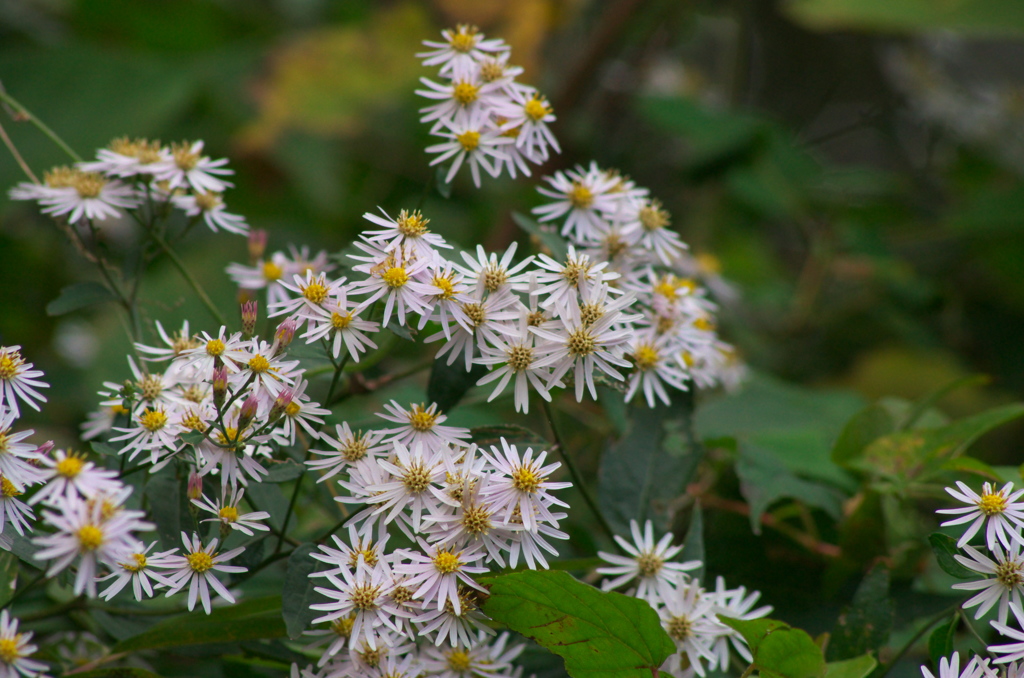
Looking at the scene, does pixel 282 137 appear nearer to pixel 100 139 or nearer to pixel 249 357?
pixel 100 139

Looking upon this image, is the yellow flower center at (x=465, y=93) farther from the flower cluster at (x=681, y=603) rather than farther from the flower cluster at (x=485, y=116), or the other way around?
the flower cluster at (x=681, y=603)

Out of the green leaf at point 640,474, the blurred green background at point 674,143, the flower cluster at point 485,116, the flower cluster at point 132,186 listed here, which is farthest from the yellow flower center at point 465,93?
the blurred green background at point 674,143

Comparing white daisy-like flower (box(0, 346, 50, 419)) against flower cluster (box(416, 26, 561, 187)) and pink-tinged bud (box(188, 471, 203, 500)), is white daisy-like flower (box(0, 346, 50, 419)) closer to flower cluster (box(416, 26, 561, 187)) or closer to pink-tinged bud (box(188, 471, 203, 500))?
pink-tinged bud (box(188, 471, 203, 500))

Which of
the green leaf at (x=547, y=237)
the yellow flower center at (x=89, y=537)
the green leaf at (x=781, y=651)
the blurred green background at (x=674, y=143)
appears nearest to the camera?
the yellow flower center at (x=89, y=537)

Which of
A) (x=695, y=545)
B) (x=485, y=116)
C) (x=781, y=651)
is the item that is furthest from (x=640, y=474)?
(x=485, y=116)

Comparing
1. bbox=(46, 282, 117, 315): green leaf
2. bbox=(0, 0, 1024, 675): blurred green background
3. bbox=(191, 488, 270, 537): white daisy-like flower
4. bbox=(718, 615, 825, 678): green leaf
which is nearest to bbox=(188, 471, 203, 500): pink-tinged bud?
bbox=(191, 488, 270, 537): white daisy-like flower
